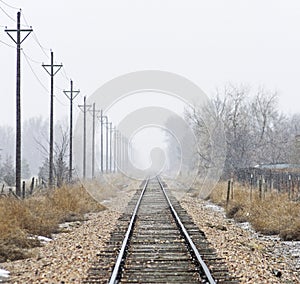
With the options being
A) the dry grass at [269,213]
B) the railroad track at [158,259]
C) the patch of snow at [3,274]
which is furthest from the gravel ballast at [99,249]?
the dry grass at [269,213]

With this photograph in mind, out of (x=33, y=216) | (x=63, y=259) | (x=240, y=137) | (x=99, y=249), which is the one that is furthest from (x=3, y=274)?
(x=240, y=137)

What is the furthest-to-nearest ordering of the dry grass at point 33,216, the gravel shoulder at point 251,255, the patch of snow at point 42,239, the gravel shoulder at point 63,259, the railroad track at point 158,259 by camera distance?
the patch of snow at point 42,239 < the dry grass at point 33,216 < the gravel shoulder at point 251,255 < the gravel shoulder at point 63,259 < the railroad track at point 158,259

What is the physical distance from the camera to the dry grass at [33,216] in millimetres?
13500

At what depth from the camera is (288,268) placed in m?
11.4

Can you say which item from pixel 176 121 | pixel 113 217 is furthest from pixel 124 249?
pixel 176 121

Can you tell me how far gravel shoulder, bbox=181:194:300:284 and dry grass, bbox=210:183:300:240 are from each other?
1.67 ft

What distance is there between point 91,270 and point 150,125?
202 feet

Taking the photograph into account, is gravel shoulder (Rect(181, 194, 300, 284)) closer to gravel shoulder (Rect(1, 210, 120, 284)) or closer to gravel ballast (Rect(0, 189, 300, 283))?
gravel ballast (Rect(0, 189, 300, 283))

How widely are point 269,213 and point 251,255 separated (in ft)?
23.8

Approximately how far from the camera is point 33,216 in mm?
17484

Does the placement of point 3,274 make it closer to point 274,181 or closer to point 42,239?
point 42,239

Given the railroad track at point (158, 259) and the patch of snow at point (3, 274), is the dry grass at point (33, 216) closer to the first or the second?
the patch of snow at point (3, 274)

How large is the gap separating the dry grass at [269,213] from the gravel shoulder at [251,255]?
51 cm

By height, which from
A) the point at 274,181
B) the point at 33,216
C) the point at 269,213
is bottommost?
the point at 269,213
